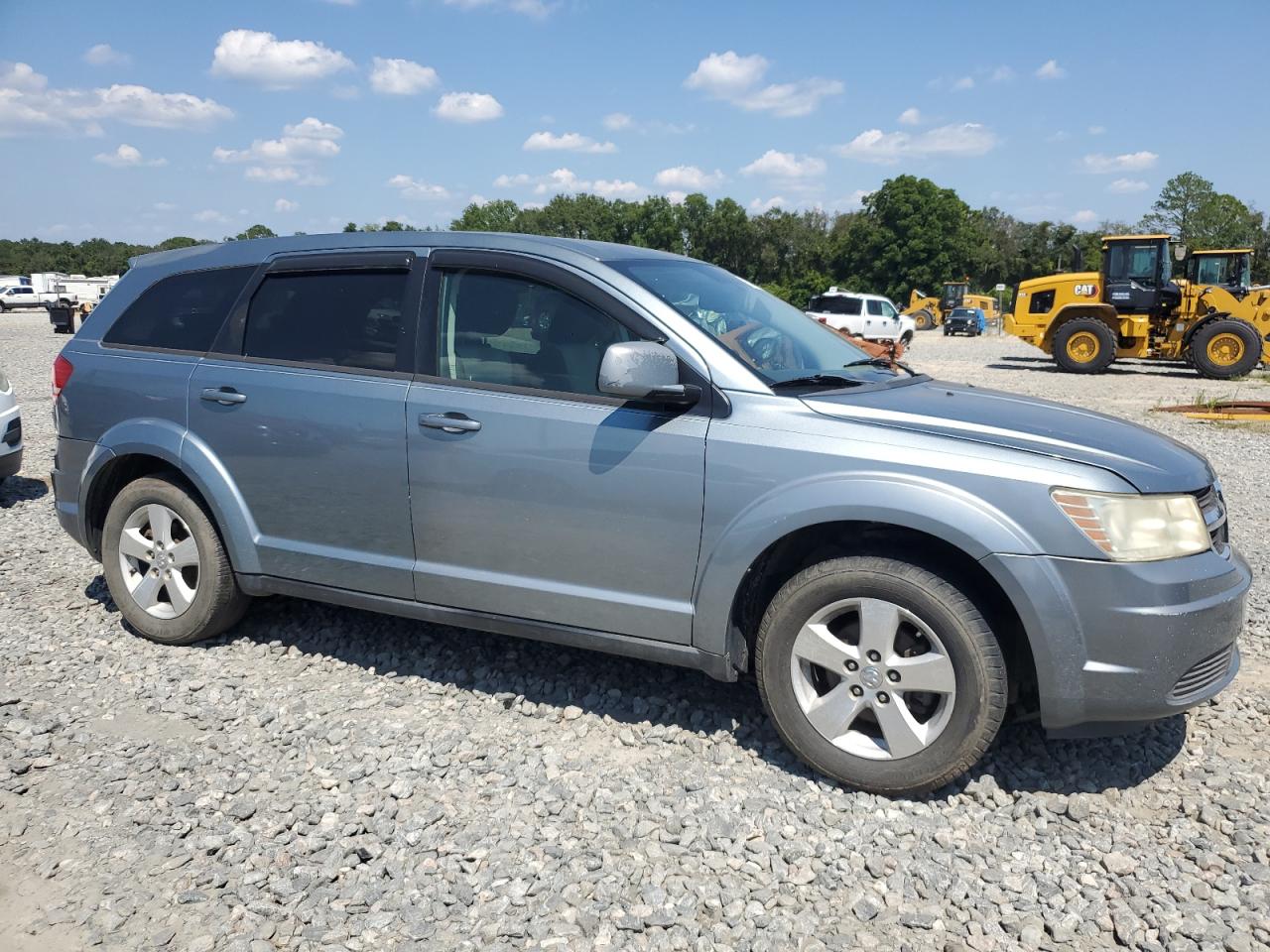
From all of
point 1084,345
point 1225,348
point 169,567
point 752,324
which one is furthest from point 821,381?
point 1084,345

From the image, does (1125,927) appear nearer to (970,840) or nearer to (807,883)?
(970,840)

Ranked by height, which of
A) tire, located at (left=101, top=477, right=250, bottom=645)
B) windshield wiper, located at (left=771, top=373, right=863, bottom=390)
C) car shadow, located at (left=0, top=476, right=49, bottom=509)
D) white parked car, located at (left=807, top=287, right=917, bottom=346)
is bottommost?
car shadow, located at (left=0, top=476, right=49, bottom=509)

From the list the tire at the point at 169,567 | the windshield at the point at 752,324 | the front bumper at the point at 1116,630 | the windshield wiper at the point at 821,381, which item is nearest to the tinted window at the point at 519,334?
the windshield at the point at 752,324

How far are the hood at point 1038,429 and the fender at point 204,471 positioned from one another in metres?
2.50

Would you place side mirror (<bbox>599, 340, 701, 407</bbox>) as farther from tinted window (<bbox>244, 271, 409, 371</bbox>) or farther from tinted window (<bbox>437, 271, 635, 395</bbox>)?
tinted window (<bbox>244, 271, 409, 371</bbox>)

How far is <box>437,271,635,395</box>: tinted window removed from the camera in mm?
3545

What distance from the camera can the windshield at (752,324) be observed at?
139 inches

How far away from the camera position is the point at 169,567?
441cm

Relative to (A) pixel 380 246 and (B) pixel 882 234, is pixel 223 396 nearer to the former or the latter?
(A) pixel 380 246

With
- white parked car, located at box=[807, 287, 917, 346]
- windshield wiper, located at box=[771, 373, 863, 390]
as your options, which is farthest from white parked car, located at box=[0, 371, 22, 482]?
white parked car, located at box=[807, 287, 917, 346]

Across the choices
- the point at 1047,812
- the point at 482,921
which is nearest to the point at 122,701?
the point at 482,921

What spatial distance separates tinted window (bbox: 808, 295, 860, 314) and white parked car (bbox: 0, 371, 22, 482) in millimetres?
26917

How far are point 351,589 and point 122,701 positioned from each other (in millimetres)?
1056

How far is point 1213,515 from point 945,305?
163 feet
